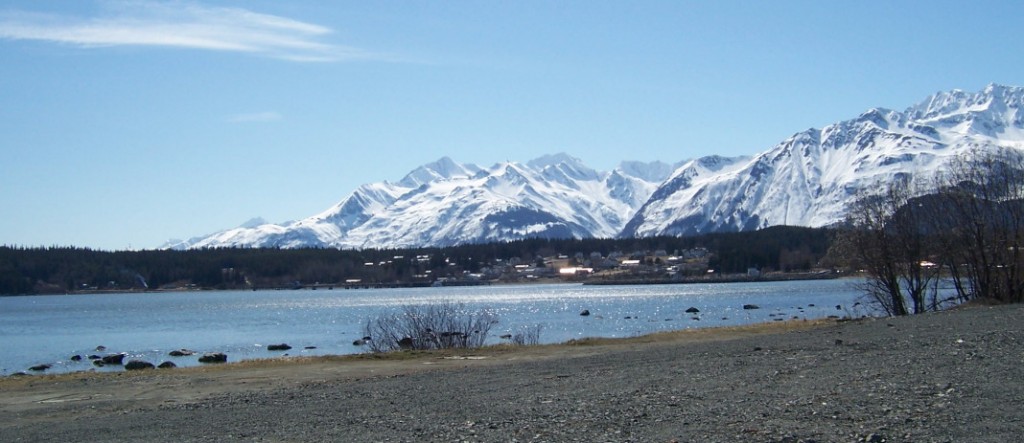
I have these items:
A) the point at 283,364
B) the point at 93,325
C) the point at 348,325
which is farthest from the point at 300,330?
the point at 283,364

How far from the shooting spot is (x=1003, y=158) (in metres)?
48.7

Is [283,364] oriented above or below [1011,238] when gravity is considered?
below

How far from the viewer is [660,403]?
1667 centimetres

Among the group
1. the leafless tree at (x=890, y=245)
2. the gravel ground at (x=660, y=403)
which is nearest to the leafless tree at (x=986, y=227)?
the leafless tree at (x=890, y=245)

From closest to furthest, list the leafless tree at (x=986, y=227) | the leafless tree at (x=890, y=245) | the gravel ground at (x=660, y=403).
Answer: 1. the gravel ground at (x=660, y=403)
2. the leafless tree at (x=986, y=227)
3. the leafless tree at (x=890, y=245)

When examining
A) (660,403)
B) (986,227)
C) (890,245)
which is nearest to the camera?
(660,403)

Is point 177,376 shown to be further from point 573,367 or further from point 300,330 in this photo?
point 300,330

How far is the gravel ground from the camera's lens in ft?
45.5

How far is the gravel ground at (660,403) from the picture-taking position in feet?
45.5

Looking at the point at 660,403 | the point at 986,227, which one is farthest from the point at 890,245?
the point at 660,403

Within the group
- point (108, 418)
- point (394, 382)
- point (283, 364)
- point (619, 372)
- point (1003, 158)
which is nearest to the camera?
point (108, 418)

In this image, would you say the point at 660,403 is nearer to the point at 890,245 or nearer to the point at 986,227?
the point at 890,245

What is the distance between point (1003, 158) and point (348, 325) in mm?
54001

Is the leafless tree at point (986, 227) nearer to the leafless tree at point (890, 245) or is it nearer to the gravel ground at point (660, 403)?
the leafless tree at point (890, 245)
